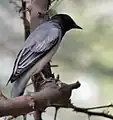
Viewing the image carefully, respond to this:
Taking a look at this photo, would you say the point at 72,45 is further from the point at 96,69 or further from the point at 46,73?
the point at 46,73

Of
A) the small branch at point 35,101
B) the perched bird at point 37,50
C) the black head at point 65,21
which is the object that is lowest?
the small branch at point 35,101

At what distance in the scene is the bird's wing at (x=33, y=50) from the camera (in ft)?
2.26

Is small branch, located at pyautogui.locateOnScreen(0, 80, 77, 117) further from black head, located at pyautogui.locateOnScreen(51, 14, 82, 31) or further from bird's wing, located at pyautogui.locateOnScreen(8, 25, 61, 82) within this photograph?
black head, located at pyautogui.locateOnScreen(51, 14, 82, 31)

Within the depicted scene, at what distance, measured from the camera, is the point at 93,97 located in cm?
120

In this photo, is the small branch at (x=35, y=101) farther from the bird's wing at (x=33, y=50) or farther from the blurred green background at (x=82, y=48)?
the blurred green background at (x=82, y=48)

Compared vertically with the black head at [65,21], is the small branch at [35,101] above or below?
below

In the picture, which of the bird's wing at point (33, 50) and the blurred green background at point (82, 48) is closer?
the bird's wing at point (33, 50)

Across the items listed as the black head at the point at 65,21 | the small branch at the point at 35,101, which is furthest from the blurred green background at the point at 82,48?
the small branch at the point at 35,101

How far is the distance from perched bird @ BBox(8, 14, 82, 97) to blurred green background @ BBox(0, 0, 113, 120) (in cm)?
38

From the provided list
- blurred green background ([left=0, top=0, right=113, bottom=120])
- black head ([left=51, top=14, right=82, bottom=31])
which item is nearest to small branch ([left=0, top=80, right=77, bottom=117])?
black head ([left=51, top=14, right=82, bottom=31])

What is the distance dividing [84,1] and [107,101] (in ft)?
1.12

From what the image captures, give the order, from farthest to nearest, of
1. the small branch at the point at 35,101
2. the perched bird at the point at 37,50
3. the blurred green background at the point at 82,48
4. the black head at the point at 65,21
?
the blurred green background at the point at 82,48, the black head at the point at 65,21, the perched bird at the point at 37,50, the small branch at the point at 35,101

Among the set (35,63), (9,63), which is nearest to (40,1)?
(35,63)

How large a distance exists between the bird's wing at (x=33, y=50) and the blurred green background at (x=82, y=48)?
42 cm
